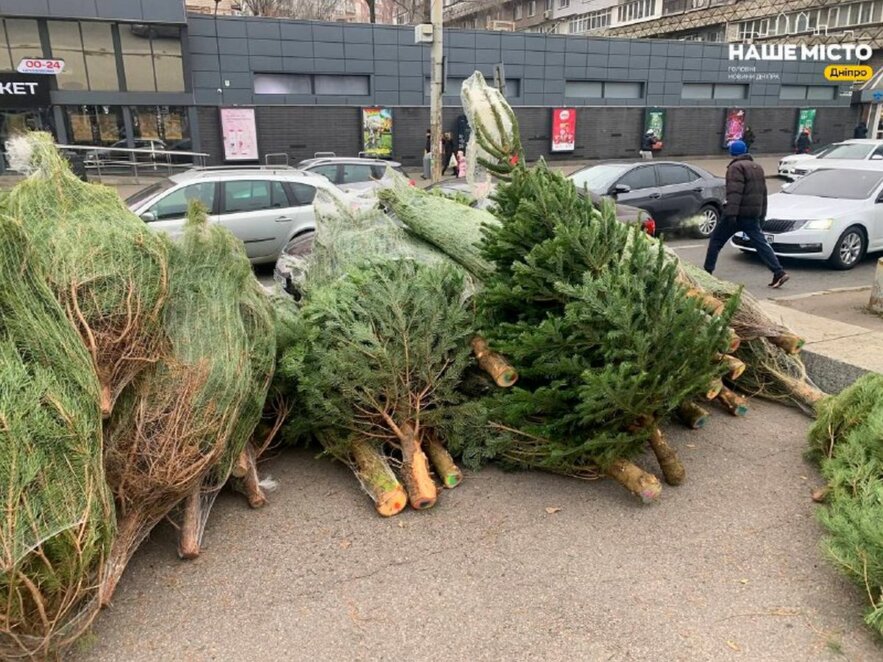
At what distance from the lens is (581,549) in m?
3.74

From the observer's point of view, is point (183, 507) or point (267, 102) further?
point (267, 102)

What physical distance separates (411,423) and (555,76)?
27746 millimetres

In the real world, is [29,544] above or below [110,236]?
below

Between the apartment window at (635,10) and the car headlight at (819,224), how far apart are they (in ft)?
160

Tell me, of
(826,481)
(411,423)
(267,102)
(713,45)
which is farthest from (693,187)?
(713,45)

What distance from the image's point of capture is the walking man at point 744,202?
8.60 meters

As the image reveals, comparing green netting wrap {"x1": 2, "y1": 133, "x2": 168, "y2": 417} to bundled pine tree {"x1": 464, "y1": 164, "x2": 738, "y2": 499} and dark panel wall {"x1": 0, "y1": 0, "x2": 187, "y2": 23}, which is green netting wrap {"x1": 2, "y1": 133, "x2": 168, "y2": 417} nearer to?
bundled pine tree {"x1": 464, "y1": 164, "x2": 738, "y2": 499}

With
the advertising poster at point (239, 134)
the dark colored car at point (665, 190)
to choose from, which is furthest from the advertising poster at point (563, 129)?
the dark colored car at point (665, 190)

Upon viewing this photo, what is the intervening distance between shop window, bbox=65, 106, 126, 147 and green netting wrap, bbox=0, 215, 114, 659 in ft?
74.9

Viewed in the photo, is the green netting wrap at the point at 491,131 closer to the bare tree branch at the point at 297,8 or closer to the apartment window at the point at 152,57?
the apartment window at the point at 152,57

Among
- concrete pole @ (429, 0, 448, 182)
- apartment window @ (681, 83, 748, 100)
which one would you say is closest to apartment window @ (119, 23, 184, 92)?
concrete pole @ (429, 0, 448, 182)

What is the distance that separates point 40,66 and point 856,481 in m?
25.7

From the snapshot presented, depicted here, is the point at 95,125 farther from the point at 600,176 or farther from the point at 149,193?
the point at 600,176

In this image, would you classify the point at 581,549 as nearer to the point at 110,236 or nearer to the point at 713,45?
the point at 110,236
